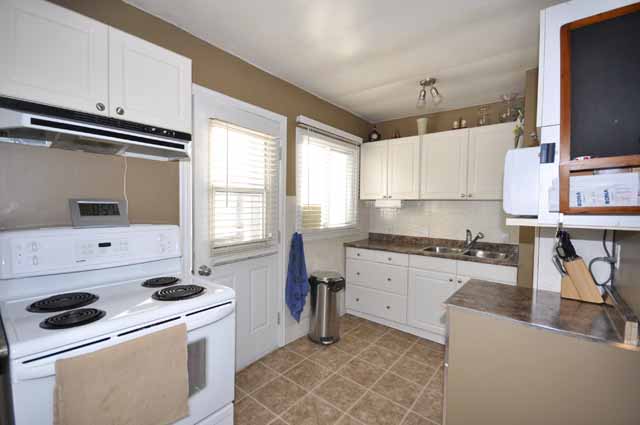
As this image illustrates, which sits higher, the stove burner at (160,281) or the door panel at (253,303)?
the stove burner at (160,281)

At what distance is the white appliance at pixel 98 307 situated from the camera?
0.87m

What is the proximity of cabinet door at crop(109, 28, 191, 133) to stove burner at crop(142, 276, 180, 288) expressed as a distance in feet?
2.85

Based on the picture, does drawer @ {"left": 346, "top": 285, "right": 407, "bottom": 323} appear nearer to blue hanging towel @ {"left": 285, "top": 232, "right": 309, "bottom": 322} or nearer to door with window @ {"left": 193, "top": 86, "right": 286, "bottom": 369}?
blue hanging towel @ {"left": 285, "top": 232, "right": 309, "bottom": 322}

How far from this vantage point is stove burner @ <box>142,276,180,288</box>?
147cm

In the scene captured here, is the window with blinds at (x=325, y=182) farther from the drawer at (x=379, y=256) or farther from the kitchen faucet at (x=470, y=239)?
the kitchen faucet at (x=470, y=239)

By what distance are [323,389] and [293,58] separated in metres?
2.63

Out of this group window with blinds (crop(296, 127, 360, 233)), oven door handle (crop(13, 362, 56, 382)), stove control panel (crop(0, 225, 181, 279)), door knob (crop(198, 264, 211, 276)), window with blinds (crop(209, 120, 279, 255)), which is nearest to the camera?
oven door handle (crop(13, 362, 56, 382))

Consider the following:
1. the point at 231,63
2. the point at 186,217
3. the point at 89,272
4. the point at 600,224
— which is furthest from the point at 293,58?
the point at 600,224

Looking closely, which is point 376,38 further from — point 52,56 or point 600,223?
point 52,56

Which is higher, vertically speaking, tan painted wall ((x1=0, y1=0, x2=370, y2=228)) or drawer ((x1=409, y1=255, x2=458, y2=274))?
tan painted wall ((x1=0, y1=0, x2=370, y2=228))

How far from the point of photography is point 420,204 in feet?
11.5

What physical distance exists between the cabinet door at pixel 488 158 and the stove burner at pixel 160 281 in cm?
282

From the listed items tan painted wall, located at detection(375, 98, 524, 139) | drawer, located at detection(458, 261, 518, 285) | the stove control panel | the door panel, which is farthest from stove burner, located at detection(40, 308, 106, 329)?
tan painted wall, located at detection(375, 98, 524, 139)

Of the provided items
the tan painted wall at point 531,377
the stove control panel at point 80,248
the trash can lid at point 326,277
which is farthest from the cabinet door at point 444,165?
the stove control panel at point 80,248
